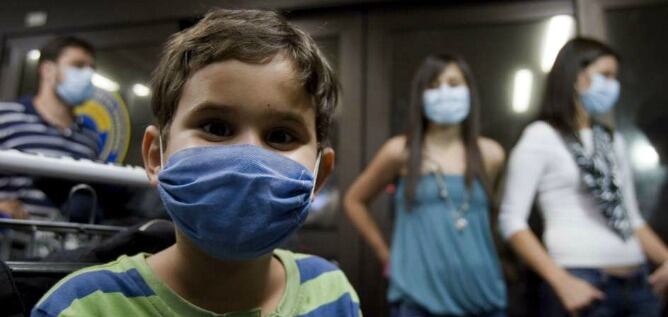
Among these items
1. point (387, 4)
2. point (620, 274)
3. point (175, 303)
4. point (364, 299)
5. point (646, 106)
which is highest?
point (387, 4)

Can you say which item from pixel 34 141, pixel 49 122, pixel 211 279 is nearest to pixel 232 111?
pixel 211 279

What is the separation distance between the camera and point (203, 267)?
0.69 m

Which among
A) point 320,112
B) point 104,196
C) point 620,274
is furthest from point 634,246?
point 104,196

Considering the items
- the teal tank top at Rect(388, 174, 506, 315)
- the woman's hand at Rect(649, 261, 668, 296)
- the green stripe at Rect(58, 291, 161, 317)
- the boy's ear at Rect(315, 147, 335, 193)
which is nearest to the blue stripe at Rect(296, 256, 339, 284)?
the boy's ear at Rect(315, 147, 335, 193)

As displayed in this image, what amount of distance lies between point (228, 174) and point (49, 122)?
102 centimetres

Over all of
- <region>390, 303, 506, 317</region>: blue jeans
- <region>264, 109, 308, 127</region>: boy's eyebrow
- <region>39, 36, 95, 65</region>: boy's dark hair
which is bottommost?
<region>390, 303, 506, 317</region>: blue jeans

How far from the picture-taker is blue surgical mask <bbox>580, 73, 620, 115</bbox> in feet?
5.54

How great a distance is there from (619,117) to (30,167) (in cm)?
254

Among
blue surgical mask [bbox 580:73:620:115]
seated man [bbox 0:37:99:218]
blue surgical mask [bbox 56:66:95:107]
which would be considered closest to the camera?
seated man [bbox 0:37:99:218]

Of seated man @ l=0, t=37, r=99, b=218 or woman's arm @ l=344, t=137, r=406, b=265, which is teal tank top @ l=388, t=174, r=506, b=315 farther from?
seated man @ l=0, t=37, r=99, b=218

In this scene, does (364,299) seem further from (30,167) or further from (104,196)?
(30,167)

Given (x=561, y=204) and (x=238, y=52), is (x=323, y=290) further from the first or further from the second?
(x=561, y=204)

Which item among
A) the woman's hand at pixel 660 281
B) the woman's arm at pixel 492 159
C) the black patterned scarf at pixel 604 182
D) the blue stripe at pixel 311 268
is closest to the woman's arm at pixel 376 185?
the woman's arm at pixel 492 159

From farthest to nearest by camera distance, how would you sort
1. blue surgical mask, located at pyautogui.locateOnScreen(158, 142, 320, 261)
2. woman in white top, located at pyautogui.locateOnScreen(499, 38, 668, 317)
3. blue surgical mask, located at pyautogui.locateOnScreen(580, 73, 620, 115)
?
blue surgical mask, located at pyautogui.locateOnScreen(580, 73, 620, 115)
woman in white top, located at pyautogui.locateOnScreen(499, 38, 668, 317)
blue surgical mask, located at pyautogui.locateOnScreen(158, 142, 320, 261)
